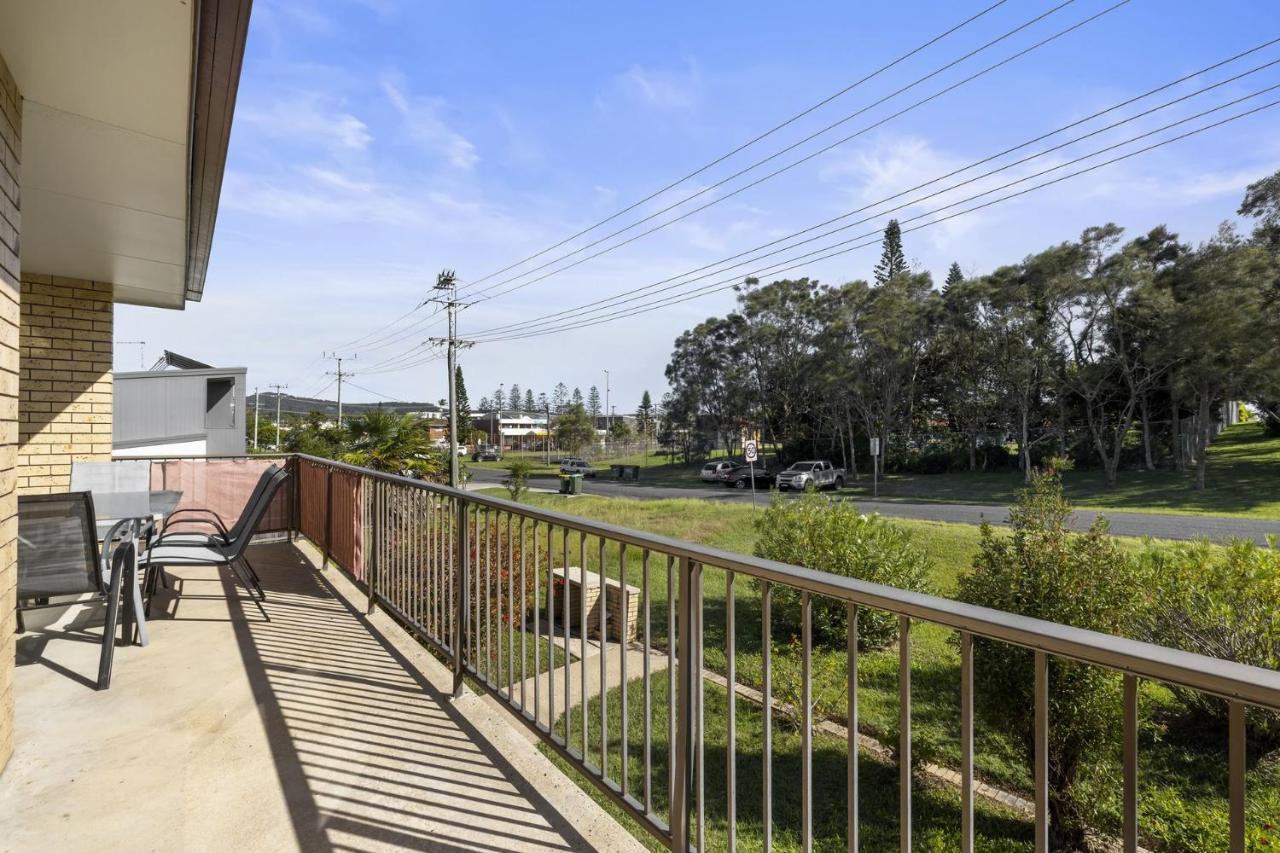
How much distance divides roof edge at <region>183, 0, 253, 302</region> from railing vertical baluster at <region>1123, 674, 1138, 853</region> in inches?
104

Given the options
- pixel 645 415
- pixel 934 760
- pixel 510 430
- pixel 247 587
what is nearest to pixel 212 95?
pixel 247 587

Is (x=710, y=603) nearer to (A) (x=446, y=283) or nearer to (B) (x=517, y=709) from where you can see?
(B) (x=517, y=709)

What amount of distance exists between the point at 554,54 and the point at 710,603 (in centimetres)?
853

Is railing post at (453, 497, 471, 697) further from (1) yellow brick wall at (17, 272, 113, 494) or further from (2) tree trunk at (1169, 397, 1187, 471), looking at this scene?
(2) tree trunk at (1169, 397, 1187, 471)

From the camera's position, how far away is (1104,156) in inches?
551

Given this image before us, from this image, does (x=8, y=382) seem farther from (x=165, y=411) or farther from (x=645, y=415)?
(x=645, y=415)

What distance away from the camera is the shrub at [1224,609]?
149 inches

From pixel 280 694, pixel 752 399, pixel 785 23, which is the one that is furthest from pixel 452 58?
pixel 752 399

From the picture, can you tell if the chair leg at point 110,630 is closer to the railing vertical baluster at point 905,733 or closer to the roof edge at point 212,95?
the roof edge at point 212,95

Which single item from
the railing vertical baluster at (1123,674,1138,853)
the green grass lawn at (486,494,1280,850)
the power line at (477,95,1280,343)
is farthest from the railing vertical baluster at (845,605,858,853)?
the power line at (477,95,1280,343)

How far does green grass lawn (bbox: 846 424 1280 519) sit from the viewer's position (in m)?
18.5

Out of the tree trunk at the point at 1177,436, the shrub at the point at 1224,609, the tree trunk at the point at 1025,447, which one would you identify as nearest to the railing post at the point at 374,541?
the shrub at the point at 1224,609

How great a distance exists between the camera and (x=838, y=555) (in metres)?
6.27

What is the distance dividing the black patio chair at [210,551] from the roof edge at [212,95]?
1.64m
